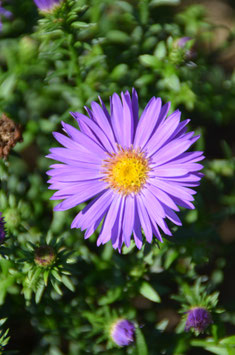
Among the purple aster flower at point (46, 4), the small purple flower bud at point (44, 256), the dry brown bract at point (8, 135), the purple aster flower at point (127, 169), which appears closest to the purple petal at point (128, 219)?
the purple aster flower at point (127, 169)

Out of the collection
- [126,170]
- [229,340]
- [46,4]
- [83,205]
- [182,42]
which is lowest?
[229,340]

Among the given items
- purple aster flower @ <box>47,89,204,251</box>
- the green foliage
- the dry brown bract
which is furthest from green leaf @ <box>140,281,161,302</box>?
the dry brown bract

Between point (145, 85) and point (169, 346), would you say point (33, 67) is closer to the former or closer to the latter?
point (145, 85)

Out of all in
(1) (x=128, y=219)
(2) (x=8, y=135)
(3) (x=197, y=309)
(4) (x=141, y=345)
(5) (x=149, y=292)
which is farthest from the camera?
(5) (x=149, y=292)

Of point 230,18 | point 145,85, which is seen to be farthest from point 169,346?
point 230,18

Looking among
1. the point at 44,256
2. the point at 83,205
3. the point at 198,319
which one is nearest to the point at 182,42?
the point at 83,205

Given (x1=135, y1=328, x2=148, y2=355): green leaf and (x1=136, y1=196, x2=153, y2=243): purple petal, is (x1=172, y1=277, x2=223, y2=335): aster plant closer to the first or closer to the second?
(x1=135, y1=328, x2=148, y2=355): green leaf

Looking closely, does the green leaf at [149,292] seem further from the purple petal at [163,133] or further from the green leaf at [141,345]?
the purple petal at [163,133]

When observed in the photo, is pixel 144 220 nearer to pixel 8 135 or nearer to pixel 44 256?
pixel 44 256
